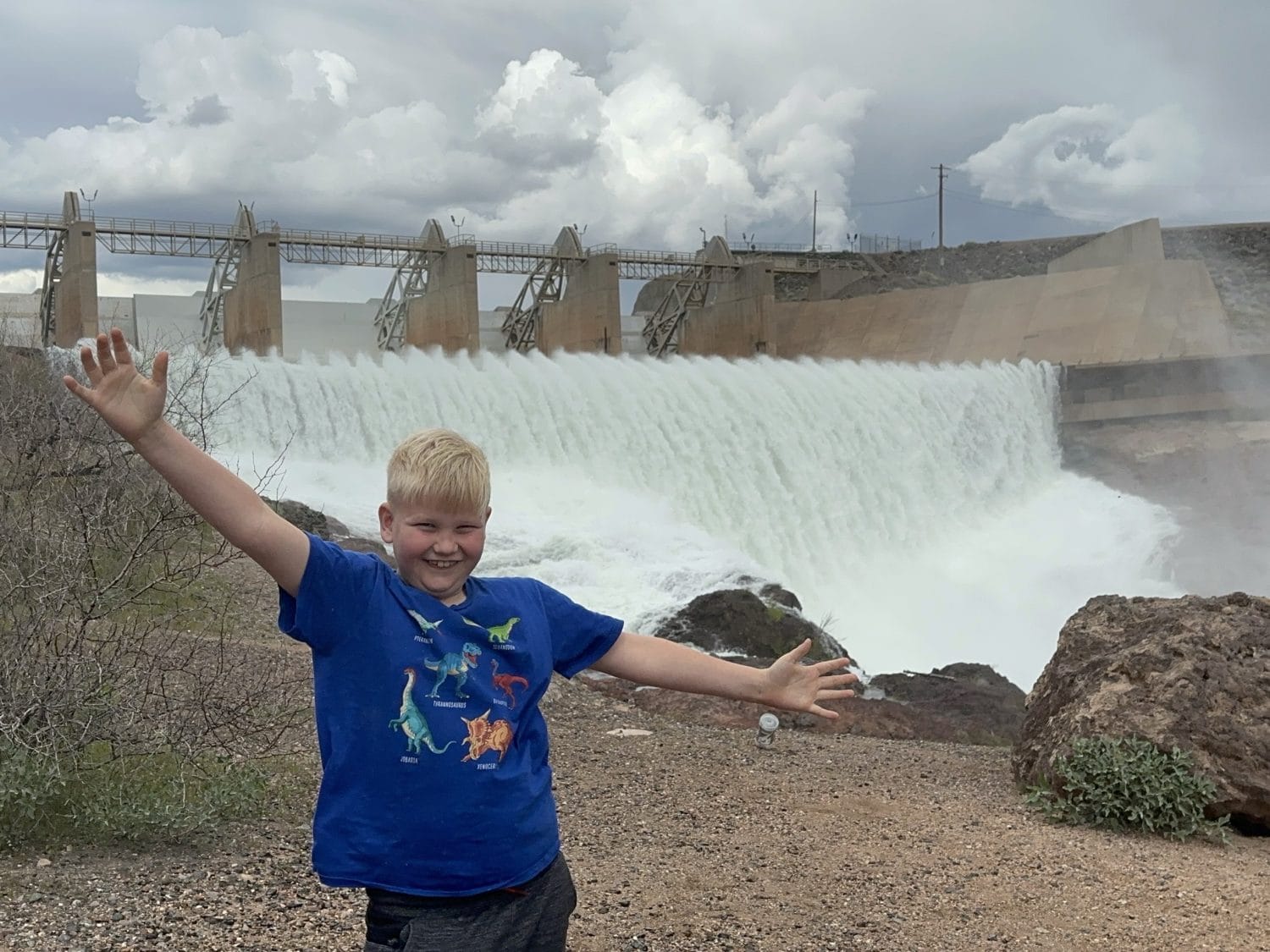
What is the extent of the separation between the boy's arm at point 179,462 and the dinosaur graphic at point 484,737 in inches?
14.4

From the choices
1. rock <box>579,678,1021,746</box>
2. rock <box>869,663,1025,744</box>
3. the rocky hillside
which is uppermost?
the rocky hillside

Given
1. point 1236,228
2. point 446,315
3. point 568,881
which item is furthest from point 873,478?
point 1236,228

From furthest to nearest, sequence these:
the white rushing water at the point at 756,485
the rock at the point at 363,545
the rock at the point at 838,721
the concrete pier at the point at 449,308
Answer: the concrete pier at the point at 449,308, the white rushing water at the point at 756,485, the rock at the point at 363,545, the rock at the point at 838,721

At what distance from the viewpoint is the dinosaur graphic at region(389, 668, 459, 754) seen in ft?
6.21

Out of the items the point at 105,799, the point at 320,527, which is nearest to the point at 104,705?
the point at 105,799

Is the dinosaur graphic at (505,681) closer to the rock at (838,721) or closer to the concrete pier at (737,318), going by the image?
the rock at (838,721)

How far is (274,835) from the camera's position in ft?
13.8

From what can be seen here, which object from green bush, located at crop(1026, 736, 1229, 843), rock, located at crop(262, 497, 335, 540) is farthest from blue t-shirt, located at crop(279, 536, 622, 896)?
rock, located at crop(262, 497, 335, 540)

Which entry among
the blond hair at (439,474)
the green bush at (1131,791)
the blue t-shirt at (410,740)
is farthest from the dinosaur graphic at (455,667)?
the green bush at (1131,791)

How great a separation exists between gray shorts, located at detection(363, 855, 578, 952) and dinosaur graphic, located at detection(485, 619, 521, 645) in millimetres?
393

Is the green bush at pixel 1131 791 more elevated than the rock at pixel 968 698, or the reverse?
the green bush at pixel 1131 791

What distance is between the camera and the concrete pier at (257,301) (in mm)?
24109

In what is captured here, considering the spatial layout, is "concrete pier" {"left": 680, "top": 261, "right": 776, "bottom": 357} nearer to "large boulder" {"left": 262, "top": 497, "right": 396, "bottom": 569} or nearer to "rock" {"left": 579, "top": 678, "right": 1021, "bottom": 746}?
"large boulder" {"left": 262, "top": 497, "right": 396, "bottom": 569}

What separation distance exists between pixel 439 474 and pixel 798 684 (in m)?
0.87
